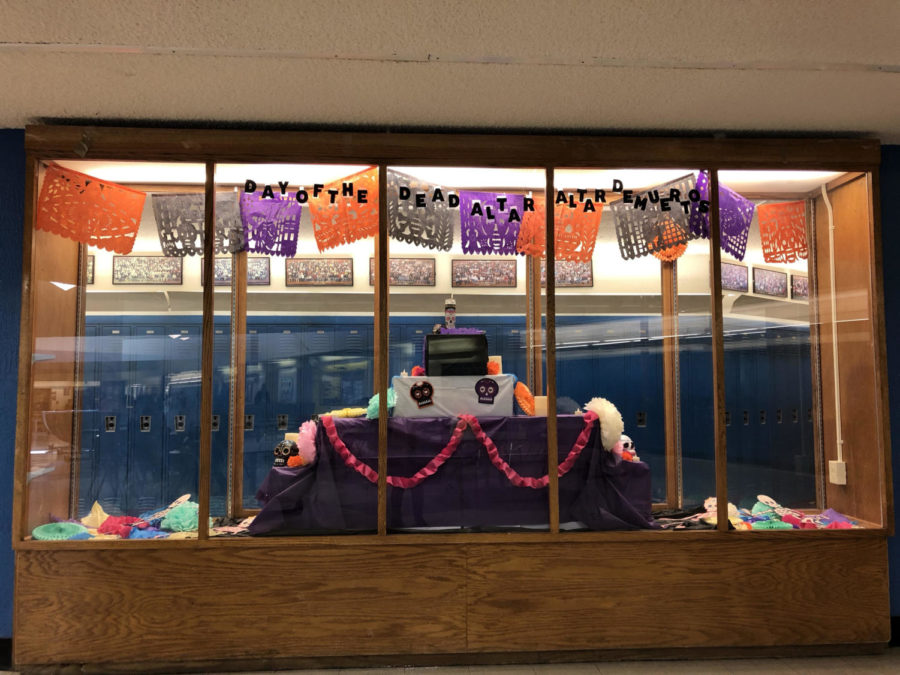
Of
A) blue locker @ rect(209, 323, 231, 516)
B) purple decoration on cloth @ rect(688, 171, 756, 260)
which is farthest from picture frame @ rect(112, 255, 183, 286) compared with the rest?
purple decoration on cloth @ rect(688, 171, 756, 260)

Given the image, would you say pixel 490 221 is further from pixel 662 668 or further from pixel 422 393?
pixel 662 668

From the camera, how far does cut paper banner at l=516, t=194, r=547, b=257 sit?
3.51 metres

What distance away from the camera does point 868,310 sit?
3469 mm

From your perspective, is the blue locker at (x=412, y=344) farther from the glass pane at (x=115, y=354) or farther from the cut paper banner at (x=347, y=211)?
the glass pane at (x=115, y=354)

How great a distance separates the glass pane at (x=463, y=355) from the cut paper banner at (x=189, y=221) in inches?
36.3

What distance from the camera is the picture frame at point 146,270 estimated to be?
139 inches

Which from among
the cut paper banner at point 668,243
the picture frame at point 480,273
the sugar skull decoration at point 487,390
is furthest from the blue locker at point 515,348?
the cut paper banner at point 668,243

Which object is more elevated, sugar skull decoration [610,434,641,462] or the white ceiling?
the white ceiling

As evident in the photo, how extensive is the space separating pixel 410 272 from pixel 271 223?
34.3 inches

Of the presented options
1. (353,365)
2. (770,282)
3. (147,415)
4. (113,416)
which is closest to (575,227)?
(770,282)

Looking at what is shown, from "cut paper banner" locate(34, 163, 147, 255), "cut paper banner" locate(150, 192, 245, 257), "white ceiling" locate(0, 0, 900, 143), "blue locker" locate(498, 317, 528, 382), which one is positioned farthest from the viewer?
"blue locker" locate(498, 317, 528, 382)

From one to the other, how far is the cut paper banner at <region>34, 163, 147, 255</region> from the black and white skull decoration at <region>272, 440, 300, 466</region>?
1.43 meters

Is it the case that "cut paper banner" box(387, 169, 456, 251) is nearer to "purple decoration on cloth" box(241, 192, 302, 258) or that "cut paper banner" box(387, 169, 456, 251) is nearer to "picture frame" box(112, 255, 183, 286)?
"purple decoration on cloth" box(241, 192, 302, 258)

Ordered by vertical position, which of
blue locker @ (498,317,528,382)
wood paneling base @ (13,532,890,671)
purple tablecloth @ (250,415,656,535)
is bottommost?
wood paneling base @ (13,532,890,671)
